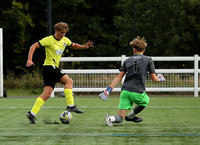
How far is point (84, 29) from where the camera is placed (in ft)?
107

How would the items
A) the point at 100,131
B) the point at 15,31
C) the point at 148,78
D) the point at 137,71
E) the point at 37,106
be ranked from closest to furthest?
the point at 100,131 < the point at 137,71 < the point at 37,106 < the point at 148,78 < the point at 15,31

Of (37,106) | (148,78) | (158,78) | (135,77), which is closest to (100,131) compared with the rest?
(135,77)

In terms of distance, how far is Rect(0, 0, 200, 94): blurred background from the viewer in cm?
2804

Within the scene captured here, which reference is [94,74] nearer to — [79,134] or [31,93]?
[31,93]

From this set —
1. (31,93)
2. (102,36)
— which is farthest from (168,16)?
(31,93)

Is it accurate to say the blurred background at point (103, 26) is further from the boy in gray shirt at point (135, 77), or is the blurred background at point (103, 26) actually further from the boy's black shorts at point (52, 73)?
the boy in gray shirt at point (135, 77)

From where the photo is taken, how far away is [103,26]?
115 ft

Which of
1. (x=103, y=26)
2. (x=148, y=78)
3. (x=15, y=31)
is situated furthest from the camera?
(x=103, y=26)

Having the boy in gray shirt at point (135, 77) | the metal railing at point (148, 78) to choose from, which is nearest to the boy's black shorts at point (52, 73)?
the boy in gray shirt at point (135, 77)

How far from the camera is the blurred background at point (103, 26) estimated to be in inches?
1104

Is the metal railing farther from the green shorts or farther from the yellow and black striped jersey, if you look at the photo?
the green shorts

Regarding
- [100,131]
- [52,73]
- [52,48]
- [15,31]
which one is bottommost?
[100,131]

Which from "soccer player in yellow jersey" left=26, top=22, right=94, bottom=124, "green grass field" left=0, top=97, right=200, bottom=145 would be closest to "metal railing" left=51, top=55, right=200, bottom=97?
"green grass field" left=0, top=97, right=200, bottom=145

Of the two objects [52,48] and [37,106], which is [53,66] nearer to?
[52,48]
